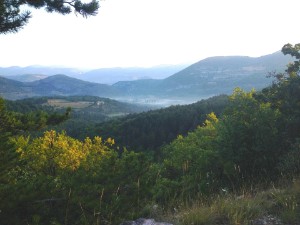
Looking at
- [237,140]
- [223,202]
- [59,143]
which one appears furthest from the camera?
[59,143]

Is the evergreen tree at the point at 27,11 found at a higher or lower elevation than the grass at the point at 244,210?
higher

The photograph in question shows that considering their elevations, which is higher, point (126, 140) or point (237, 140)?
point (237, 140)

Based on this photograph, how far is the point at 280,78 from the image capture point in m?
27.2

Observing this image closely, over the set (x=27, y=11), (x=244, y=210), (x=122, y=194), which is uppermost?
(x=27, y=11)

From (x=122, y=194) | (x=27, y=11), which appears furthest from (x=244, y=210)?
(x=27, y=11)

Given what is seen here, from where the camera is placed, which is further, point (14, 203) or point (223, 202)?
point (14, 203)

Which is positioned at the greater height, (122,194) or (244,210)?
(244,210)

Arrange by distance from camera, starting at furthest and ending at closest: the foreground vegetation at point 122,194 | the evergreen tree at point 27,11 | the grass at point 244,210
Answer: the evergreen tree at point 27,11 → the foreground vegetation at point 122,194 → the grass at point 244,210

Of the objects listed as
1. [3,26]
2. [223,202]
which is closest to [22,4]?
[3,26]

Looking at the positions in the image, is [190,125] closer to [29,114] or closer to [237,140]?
[237,140]

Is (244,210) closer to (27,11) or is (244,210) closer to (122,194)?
(122,194)

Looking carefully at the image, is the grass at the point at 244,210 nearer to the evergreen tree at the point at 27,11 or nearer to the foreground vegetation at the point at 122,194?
the foreground vegetation at the point at 122,194

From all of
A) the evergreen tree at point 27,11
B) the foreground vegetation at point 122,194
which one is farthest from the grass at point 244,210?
the evergreen tree at point 27,11

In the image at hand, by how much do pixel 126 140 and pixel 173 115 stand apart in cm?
2442
